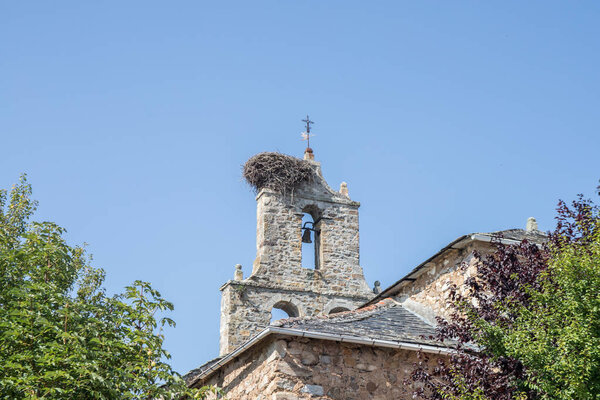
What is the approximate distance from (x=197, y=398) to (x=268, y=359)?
150cm

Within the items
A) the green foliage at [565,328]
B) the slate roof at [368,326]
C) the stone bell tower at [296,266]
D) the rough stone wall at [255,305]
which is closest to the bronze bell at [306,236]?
the stone bell tower at [296,266]

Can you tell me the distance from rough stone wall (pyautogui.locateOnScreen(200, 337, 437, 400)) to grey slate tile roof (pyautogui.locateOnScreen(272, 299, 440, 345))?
19cm

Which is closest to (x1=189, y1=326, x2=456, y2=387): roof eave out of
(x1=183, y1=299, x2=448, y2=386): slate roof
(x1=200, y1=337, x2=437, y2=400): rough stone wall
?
(x1=183, y1=299, x2=448, y2=386): slate roof

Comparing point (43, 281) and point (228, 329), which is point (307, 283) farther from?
point (43, 281)

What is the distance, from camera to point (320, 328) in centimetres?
1069

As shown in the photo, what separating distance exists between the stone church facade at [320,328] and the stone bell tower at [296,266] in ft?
0.09

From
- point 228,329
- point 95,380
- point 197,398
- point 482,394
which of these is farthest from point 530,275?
point 228,329

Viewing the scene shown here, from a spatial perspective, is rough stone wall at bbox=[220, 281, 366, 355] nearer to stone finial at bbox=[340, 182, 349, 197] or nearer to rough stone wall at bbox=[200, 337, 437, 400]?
stone finial at bbox=[340, 182, 349, 197]

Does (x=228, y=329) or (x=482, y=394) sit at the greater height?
(x=228, y=329)

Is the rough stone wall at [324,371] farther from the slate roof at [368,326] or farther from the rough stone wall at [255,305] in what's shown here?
the rough stone wall at [255,305]

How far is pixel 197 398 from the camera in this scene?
9195mm

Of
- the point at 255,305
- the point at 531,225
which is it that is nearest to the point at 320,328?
the point at 531,225

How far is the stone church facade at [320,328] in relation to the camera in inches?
408

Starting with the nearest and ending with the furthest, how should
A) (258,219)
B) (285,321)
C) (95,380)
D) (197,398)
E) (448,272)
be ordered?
1. (95,380)
2. (197,398)
3. (285,321)
4. (448,272)
5. (258,219)
